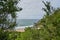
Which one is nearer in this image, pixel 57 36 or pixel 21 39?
pixel 57 36

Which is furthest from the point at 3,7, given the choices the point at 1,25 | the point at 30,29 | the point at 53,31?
the point at 53,31

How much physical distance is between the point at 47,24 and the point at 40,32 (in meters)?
0.22

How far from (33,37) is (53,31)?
1.69 ft

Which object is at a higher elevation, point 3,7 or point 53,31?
point 53,31

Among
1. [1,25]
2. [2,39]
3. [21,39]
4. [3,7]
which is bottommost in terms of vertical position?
[2,39]

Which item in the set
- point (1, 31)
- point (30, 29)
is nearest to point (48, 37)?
point (30, 29)

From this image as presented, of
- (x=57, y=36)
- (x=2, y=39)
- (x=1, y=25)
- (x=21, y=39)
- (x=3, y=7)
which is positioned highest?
(x=57, y=36)

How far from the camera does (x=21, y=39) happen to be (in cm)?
471

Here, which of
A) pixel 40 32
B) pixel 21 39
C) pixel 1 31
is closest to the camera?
pixel 40 32

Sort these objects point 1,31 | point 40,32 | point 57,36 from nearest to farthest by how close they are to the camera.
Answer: point 57,36, point 40,32, point 1,31

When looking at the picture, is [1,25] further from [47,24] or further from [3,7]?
[47,24]

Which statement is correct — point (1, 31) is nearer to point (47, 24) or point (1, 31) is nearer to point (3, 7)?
point (3, 7)

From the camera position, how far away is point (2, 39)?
34.9ft

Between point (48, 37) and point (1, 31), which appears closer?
point (48, 37)
